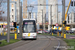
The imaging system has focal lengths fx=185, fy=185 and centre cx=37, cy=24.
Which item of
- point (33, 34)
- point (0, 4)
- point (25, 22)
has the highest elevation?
point (0, 4)

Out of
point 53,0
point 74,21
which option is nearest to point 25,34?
point 53,0

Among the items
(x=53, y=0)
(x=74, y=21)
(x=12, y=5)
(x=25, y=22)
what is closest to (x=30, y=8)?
(x=25, y=22)

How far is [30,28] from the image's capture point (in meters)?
28.8

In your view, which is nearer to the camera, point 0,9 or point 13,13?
point 0,9

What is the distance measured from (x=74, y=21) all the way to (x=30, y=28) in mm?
72017

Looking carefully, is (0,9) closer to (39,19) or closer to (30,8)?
(30,8)

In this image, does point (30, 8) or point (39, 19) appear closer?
point (30, 8)

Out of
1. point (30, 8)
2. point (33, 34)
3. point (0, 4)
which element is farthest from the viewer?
point (30, 8)

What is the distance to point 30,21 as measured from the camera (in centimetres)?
2898

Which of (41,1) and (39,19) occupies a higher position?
(41,1)

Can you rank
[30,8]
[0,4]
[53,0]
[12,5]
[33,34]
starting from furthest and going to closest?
1. [12,5]
2. [53,0]
3. [30,8]
4. [33,34]
5. [0,4]

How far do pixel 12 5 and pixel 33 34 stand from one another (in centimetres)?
6654

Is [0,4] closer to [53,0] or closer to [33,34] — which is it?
[33,34]

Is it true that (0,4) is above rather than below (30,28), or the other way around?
above
